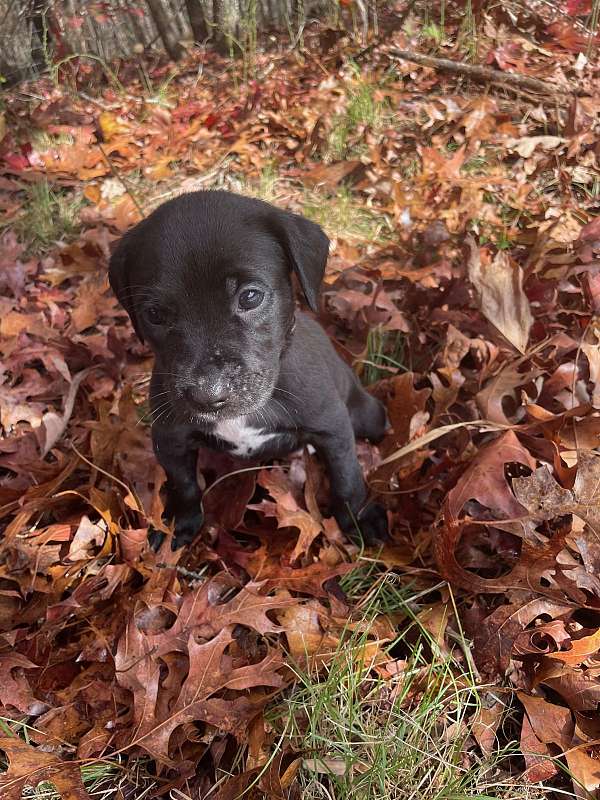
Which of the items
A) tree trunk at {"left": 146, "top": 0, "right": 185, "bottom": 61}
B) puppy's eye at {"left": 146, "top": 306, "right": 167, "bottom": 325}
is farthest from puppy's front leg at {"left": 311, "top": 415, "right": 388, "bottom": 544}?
tree trunk at {"left": 146, "top": 0, "right": 185, "bottom": 61}

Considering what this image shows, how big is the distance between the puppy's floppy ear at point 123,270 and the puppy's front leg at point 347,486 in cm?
94

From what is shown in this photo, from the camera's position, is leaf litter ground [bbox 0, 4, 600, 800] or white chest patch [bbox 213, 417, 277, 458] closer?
leaf litter ground [bbox 0, 4, 600, 800]

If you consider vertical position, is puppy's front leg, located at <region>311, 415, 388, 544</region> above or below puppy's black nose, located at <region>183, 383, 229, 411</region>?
below

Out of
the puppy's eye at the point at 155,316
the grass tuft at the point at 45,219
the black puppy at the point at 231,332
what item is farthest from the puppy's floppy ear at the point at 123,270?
the grass tuft at the point at 45,219

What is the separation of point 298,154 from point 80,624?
3989 mm

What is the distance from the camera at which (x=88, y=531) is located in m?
2.76

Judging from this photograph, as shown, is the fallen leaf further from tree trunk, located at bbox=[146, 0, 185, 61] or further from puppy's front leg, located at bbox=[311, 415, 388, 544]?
tree trunk, located at bbox=[146, 0, 185, 61]

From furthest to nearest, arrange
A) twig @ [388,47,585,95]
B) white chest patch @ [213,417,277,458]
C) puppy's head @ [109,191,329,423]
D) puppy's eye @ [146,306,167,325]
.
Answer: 1. twig @ [388,47,585,95]
2. white chest patch @ [213,417,277,458]
3. puppy's eye @ [146,306,167,325]
4. puppy's head @ [109,191,329,423]

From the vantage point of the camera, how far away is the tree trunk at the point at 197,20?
19.1 ft

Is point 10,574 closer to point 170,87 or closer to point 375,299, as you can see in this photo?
point 375,299

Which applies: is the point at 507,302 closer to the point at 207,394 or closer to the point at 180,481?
the point at 207,394

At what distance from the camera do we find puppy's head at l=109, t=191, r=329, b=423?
2156mm

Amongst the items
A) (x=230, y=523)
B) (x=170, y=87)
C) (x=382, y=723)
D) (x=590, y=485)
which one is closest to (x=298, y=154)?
(x=170, y=87)

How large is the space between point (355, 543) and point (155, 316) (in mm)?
1384
